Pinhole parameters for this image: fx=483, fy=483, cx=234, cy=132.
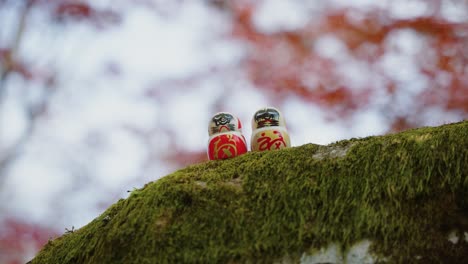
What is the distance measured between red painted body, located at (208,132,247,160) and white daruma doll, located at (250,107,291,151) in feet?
0.26

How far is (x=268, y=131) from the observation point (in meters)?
2.46

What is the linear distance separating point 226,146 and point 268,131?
9.4 inches

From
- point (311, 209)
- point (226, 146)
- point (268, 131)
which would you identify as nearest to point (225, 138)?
point (226, 146)

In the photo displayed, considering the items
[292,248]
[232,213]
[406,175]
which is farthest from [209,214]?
[406,175]

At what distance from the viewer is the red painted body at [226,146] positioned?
2371mm

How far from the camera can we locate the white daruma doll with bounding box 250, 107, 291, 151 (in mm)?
2441

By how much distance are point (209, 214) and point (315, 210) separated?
1.27 ft

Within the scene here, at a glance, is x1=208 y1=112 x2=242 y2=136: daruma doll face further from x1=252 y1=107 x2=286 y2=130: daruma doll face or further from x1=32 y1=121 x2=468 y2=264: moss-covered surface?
x1=32 y1=121 x2=468 y2=264: moss-covered surface

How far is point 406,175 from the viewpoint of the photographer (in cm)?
170

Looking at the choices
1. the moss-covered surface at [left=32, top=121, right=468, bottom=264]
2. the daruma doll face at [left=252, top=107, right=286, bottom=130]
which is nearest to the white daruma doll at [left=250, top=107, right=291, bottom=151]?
the daruma doll face at [left=252, top=107, right=286, bottom=130]

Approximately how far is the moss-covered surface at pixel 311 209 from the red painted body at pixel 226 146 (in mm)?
407

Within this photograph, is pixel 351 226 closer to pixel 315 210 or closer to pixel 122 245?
pixel 315 210

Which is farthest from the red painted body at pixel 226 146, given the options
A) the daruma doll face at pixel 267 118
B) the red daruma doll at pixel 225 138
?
the daruma doll face at pixel 267 118

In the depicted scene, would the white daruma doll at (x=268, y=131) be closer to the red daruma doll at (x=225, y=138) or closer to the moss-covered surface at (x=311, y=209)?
the red daruma doll at (x=225, y=138)
